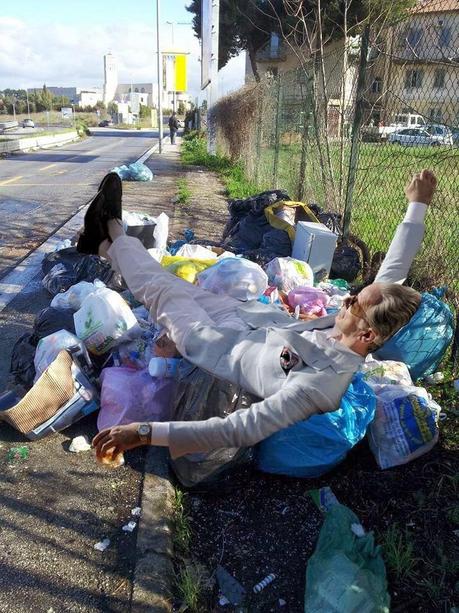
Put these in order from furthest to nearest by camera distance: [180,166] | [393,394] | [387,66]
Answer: [180,166] → [387,66] → [393,394]

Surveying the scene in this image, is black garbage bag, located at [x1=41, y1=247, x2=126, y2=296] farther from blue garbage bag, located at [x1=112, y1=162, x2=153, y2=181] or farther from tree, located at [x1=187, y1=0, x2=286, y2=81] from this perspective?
tree, located at [x1=187, y1=0, x2=286, y2=81]

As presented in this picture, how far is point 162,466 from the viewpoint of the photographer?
8.92ft

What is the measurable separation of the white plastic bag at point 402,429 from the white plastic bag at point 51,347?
1.81 metres

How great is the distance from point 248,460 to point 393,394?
0.90 m

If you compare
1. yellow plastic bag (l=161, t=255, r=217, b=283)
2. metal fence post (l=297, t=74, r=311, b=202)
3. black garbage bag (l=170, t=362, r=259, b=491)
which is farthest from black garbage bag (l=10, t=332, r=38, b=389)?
metal fence post (l=297, t=74, r=311, b=202)

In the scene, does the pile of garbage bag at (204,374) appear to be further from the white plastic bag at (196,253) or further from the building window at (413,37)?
the building window at (413,37)

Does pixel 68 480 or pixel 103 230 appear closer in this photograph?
pixel 68 480

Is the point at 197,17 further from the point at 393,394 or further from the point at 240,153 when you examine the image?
the point at 393,394

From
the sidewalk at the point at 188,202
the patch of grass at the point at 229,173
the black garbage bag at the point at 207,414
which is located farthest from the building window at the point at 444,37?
the patch of grass at the point at 229,173

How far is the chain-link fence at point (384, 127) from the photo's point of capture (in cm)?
381

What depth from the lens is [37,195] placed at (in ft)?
37.4

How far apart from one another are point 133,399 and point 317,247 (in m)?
2.61

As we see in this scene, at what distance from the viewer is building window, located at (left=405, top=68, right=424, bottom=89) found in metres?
4.15

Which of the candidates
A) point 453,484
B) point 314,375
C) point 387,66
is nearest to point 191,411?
point 314,375
